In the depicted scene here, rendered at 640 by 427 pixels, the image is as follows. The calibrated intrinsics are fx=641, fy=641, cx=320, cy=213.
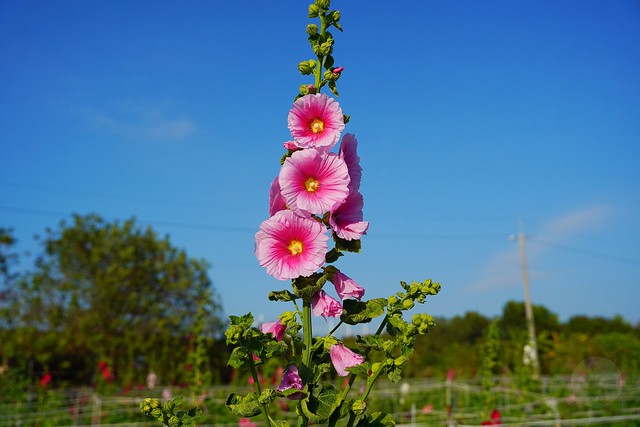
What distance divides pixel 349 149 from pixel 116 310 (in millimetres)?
15170

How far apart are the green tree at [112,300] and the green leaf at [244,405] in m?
13.8

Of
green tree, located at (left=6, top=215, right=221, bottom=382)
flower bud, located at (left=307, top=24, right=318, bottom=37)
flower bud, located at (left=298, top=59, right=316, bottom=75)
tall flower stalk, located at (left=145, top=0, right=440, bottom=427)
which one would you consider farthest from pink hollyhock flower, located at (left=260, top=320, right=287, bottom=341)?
green tree, located at (left=6, top=215, right=221, bottom=382)

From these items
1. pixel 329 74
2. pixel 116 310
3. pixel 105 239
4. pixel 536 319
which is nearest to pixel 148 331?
pixel 116 310

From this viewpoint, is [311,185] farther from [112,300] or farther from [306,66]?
[112,300]

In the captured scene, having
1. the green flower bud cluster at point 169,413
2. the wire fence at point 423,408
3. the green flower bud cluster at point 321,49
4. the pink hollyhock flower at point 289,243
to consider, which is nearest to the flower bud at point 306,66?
the green flower bud cluster at point 321,49

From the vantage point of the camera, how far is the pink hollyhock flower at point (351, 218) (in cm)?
169

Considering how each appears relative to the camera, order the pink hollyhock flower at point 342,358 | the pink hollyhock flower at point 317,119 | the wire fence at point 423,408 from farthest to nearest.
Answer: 1. the wire fence at point 423,408
2. the pink hollyhock flower at point 317,119
3. the pink hollyhock flower at point 342,358

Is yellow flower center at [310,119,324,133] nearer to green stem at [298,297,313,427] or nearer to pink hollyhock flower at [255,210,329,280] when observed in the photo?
pink hollyhock flower at [255,210,329,280]

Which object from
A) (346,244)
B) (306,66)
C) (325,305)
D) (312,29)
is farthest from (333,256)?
(312,29)

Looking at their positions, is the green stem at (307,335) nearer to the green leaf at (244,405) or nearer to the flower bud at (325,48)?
the green leaf at (244,405)

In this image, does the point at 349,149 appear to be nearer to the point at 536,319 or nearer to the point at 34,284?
the point at 34,284

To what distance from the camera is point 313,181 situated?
5.51ft

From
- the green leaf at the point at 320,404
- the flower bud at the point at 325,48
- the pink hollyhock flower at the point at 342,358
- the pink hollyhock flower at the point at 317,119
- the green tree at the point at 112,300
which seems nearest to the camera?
the green leaf at the point at 320,404

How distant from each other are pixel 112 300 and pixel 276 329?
1510 cm
